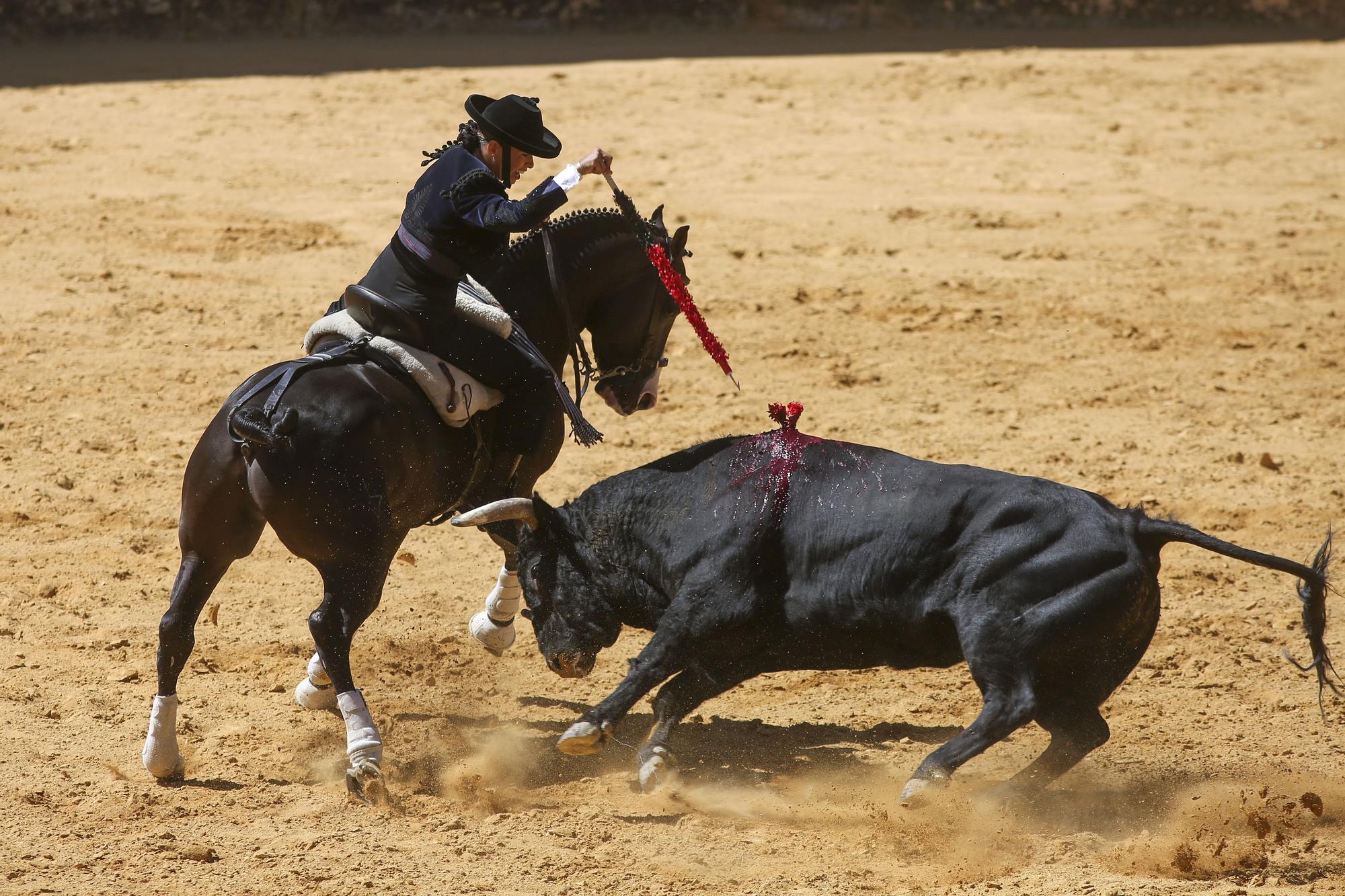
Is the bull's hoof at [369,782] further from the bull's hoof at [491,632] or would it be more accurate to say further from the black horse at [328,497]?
the bull's hoof at [491,632]

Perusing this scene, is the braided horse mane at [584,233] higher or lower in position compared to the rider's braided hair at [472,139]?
lower

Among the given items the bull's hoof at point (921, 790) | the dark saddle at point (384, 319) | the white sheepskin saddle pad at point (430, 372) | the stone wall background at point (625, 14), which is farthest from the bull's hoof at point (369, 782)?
the stone wall background at point (625, 14)

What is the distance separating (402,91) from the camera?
12.6 m

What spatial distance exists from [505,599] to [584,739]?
1.20 m

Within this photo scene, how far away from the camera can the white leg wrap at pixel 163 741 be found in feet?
15.7

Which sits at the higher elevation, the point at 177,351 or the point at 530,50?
the point at 530,50

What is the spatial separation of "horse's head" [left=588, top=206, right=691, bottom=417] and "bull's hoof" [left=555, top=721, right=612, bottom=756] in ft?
5.00

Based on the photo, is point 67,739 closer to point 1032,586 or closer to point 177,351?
point 1032,586

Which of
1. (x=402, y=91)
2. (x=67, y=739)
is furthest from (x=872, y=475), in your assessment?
(x=402, y=91)

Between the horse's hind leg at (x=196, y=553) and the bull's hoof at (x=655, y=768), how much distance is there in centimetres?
152

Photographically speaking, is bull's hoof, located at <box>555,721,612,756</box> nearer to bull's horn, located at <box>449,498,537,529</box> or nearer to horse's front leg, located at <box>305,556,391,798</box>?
horse's front leg, located at <box>305,556,391,798</box>

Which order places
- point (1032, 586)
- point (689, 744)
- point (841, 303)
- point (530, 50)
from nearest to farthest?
point (1032, 586) → point (689, 744) → point (841, 303) → point (530, 50)

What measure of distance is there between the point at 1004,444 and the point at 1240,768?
10.2 ft

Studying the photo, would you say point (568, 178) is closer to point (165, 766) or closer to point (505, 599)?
point (505, 599)
